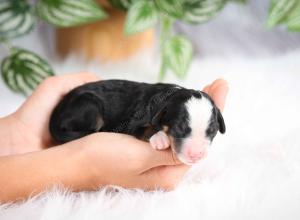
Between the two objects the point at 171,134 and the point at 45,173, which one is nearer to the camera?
the point at 171,134

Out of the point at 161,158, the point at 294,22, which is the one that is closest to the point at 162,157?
the point at 161,158

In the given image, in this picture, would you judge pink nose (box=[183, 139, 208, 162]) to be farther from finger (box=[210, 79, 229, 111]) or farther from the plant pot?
the plant pot

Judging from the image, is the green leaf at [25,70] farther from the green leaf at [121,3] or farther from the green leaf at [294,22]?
the green leaf at [294,22]

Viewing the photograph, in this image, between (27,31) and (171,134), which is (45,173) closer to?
(171,134)

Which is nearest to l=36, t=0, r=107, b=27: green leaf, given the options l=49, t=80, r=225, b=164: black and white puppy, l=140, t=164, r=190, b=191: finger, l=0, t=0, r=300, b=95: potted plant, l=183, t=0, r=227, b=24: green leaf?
l=0, t=0, r=300, b=95: potted plant

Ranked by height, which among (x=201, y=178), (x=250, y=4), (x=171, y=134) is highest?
(x=250, y=4)

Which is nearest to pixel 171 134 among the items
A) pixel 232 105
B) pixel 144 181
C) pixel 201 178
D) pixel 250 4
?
pixel 144 181

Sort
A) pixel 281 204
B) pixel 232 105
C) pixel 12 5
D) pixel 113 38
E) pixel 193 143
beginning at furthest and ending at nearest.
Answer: pixel 113 38 → pixel 12 5 → pixel 232 105 → pixel 281 204 → pixel 193 143
